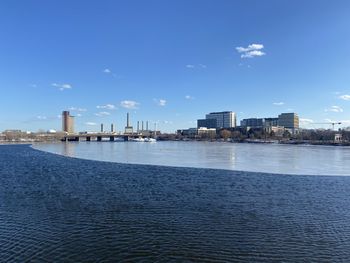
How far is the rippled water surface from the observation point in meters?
10.8

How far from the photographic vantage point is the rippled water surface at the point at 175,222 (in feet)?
35.3

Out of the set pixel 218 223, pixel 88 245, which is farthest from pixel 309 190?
pixel 88 245

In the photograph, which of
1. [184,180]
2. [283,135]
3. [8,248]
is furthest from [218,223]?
[283,135]

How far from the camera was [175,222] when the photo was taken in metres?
14.2

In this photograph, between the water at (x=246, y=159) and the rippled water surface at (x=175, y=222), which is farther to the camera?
the water at (x=246, y=159)

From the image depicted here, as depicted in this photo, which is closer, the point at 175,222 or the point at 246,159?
the point at 175,222

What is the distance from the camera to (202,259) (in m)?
10.3

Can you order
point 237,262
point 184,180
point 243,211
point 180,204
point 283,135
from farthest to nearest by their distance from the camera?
point 283,135 → point 184,180 → point 180,204 → point 243,211 → point 237,262

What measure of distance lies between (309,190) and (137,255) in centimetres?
1524

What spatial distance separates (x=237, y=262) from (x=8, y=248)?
7.17 m

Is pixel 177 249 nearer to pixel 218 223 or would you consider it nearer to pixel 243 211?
pixel 218 223

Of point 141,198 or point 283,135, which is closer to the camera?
point 141,198

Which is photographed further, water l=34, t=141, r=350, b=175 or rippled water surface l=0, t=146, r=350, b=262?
water l=34, t=141, r=350, b=175

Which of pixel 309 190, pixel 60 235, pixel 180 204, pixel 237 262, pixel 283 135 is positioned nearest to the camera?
pixel 237 262
